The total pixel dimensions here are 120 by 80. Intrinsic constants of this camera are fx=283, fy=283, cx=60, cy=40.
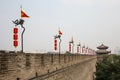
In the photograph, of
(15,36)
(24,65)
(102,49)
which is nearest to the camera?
(24,65)

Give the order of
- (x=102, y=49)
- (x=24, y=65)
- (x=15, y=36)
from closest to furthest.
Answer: (x=24, y=65) < (x=15, y=36) < (x=102, y=49)

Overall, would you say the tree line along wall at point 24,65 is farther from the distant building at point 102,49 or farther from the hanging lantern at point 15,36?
the distant building at point 102,49

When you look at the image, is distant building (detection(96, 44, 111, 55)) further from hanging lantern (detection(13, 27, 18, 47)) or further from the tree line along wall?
hanging lantern (detection(13, 27, 18, 47))

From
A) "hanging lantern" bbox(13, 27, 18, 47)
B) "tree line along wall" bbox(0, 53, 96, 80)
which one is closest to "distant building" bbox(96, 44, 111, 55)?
"tree line along wall" bbox(0, 53, 96, 80)

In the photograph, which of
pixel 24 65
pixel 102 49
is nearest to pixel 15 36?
pixel 24 65

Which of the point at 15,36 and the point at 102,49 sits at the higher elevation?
the point at 102,49

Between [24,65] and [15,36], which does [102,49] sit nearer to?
[15,36]

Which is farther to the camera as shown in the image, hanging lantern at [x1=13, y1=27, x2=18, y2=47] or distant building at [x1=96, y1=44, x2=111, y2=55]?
distant building at [x1=96, y1=44, x2=111, y2=55]

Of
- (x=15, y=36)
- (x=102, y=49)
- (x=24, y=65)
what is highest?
(x=102, y=49)

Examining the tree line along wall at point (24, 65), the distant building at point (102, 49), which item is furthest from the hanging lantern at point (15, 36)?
the distant building at point (102, 49)

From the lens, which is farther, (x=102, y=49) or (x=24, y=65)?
(x=102, y=49)

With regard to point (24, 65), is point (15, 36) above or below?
above

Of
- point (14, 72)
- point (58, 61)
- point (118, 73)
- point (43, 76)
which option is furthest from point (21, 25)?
point (118, 73)

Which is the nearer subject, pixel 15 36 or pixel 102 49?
pixel 15 36
